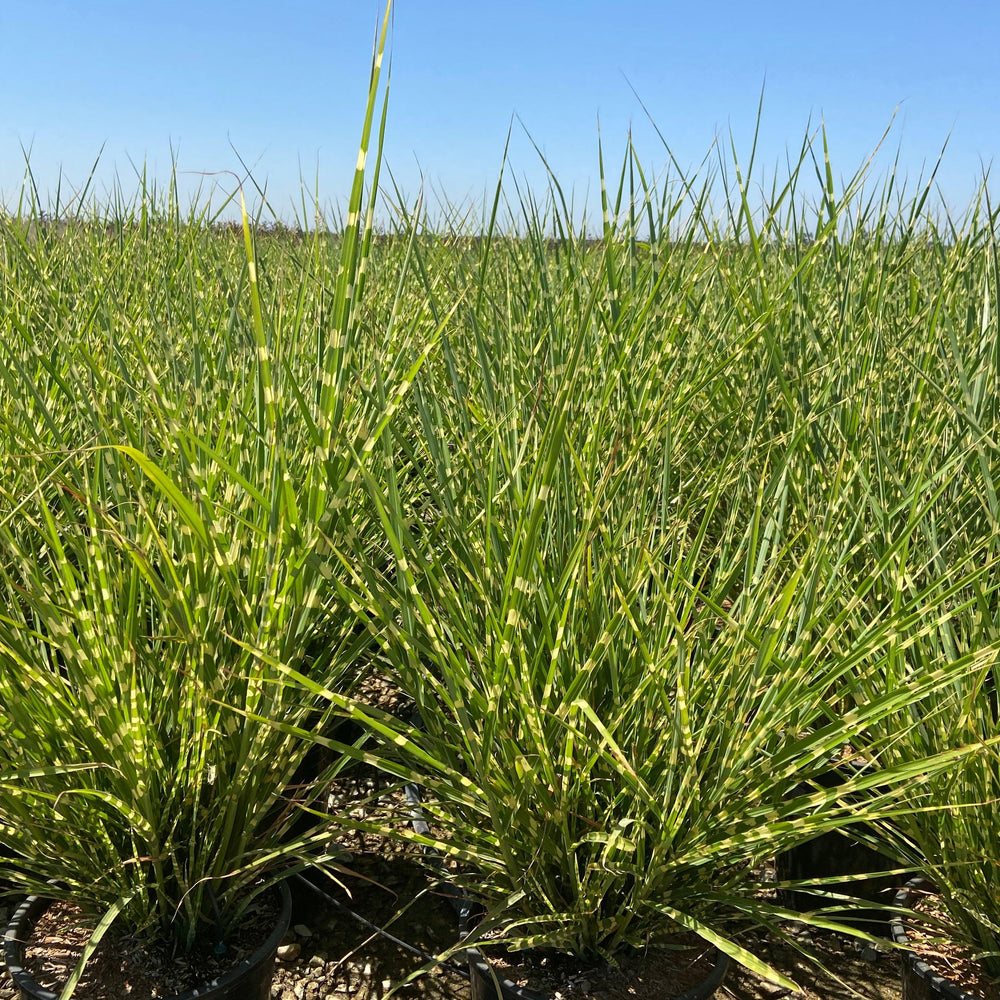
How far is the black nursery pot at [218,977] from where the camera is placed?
0.95 metres

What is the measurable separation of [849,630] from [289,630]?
795mm

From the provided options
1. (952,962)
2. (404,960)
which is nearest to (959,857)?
(952,962)

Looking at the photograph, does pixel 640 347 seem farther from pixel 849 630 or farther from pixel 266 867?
pixel 266 867

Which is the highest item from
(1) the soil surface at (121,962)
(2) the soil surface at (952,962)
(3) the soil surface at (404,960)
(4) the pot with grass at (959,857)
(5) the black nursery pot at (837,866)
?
(4) the pot with grass at (959,857)

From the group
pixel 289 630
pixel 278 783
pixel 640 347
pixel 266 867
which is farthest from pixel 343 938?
pixel 640 347

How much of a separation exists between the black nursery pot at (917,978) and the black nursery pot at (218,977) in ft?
2.45

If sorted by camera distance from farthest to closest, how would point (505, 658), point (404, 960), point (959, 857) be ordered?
point (404, 960) < point (959, 857) < point (505, 658)

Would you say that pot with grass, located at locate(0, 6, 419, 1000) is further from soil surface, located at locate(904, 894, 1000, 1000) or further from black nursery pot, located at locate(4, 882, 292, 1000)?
soil surface, located at locate(904, 894, 1000, 1000)

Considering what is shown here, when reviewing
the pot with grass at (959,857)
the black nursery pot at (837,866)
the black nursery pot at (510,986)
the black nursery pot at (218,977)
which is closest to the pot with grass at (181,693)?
the black nursery pot at (218,977)

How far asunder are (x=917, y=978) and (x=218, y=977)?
861 millimetres

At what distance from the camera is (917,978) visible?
1.04m

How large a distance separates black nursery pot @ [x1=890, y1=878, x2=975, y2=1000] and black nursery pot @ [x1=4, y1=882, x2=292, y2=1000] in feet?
2.45

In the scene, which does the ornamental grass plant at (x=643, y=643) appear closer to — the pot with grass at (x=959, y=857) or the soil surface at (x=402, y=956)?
the pot with grass at (x=959, y=857)

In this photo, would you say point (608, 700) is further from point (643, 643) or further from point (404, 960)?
point (404, 960)
